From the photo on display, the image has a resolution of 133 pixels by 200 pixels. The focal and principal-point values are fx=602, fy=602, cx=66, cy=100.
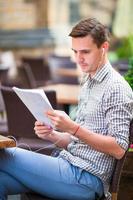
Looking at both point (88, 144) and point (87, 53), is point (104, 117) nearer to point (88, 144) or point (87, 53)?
point (88, 144)

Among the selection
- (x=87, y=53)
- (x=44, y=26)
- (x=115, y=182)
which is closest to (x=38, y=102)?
(x=87, y=53)

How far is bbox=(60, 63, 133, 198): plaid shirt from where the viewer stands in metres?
2.99

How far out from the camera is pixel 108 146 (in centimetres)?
296

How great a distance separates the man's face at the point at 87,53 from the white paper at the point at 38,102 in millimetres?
290

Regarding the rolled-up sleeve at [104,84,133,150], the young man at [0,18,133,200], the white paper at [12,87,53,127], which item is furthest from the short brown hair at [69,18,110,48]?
the white paper at [12,87,53,127]

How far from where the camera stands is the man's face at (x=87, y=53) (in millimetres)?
3096

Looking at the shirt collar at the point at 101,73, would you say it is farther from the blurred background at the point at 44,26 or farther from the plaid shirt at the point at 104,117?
the blurred background at the point at 44,26

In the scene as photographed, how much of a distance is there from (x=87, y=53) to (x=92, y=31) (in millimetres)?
118

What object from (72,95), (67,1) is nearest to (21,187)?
(72,95)

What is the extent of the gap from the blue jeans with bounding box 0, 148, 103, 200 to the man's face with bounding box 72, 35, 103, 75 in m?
0.52

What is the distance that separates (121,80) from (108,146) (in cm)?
37

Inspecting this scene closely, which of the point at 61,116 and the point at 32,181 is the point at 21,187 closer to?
the point at 32,181

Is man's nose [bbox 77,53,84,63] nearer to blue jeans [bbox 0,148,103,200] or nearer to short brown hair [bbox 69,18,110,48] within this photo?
short brown hair [bbox 69,18,110,48]

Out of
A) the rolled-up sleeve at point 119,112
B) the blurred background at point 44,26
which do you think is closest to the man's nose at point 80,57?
the rolled-up sleeve at point 119,112
